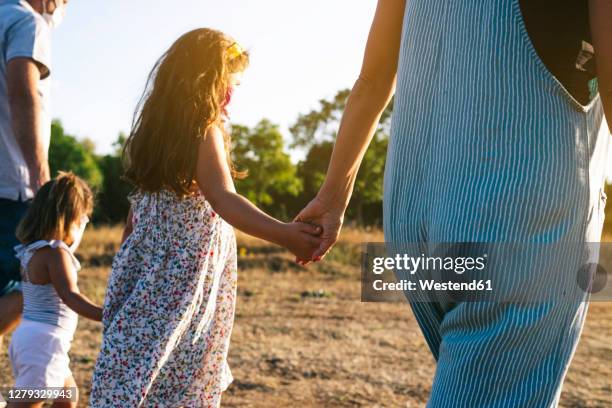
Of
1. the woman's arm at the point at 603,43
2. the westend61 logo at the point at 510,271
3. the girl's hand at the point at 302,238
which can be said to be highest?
the woman's arm at the point at 603,43

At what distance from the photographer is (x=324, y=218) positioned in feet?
7.40

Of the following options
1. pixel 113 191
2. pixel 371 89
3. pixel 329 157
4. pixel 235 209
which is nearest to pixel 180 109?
pixel 235 209

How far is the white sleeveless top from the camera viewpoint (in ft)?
10.5

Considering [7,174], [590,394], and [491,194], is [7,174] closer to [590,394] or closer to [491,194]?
[491,194]

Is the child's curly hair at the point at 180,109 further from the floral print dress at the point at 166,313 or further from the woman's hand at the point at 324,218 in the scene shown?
the woman's hand at the point at 324,218

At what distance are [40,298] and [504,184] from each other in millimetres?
2469

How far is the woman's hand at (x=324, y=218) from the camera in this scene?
2188mm

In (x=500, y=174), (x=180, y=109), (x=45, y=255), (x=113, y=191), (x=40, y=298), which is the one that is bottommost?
(x=40, y=298)

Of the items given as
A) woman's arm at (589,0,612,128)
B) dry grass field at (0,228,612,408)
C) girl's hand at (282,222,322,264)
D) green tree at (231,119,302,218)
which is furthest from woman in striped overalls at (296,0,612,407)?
green tree at (231,119,302,218)

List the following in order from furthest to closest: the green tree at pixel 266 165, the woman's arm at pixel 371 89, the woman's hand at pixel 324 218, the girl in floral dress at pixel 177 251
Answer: the green tree at pixel 266 165 → the girl in floral dress at pixel 177 251 → the woman's hand at pixel 324 218 → the woman's arm at pixel 371 89

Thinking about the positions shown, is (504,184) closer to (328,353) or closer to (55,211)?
(55,211)

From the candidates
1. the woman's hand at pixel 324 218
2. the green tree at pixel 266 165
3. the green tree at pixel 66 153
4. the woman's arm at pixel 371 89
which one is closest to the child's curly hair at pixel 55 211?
the woman's hand at pixel 324 218

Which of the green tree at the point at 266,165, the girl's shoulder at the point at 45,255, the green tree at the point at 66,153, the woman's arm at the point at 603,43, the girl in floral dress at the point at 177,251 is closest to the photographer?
the woman's arm at the point at 603,43

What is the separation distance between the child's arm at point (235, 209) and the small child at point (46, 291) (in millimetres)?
926
